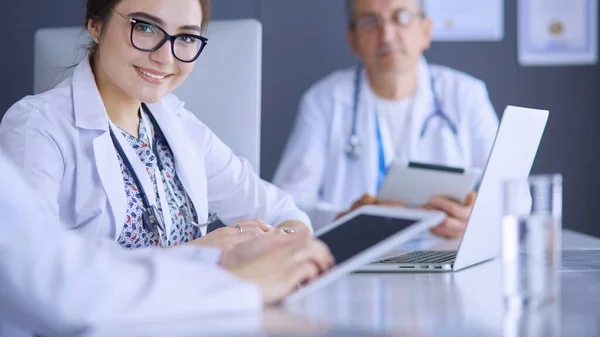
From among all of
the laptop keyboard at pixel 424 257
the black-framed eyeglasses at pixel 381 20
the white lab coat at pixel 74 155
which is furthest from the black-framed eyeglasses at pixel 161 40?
the black-framed eyeglasses at pixel 381 20

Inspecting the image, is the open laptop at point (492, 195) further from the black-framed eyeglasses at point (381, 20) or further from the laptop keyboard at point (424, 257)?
the black-framed eyeglasses at point (381, 20)

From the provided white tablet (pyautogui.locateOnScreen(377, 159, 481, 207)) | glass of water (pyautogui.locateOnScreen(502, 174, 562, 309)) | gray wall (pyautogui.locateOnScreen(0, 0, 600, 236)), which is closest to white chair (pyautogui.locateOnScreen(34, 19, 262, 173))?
white tablet (pyautogui.locateOnScreen(377, 159, 481, 207))

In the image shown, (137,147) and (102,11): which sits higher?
(102,11)

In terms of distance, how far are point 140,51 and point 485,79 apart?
2.32 m

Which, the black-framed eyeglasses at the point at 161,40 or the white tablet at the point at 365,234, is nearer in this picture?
the white tablet at the point at 365,234

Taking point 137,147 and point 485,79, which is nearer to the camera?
point 137,147

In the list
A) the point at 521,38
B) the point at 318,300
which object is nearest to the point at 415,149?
the point at 521,38

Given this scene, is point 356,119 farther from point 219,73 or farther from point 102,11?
point 102,11

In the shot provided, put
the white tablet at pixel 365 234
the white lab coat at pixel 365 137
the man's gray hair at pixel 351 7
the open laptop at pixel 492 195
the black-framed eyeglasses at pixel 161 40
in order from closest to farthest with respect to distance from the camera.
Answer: the white tablet at pixel 365 234
the open laptop at pixel 492 195
the black-framed eyeglasses at pixel 161 40
the white lab coat at pixel 365 137
the man's gray hair at pixel 351 7

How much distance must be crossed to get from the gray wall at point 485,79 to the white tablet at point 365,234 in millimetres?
2492

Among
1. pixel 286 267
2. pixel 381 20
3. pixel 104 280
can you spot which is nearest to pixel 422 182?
pixel 286 267

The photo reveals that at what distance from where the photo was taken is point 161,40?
5.70 ft

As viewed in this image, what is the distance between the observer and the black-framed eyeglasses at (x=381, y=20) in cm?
321

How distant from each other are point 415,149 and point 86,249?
2.36 meters
